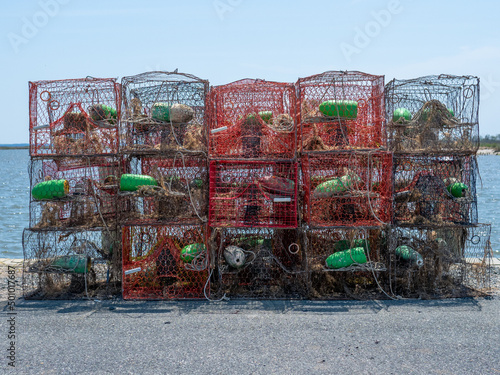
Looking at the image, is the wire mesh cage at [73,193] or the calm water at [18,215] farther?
the calm water at [18,215]

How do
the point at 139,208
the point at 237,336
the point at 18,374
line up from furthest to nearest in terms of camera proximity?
1. the point at 139,208
2. the point at 237,336
3. the point at 18,374

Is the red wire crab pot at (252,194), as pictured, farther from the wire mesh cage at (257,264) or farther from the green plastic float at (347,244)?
the green plastic float at (347,244)

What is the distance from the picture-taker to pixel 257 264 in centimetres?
698

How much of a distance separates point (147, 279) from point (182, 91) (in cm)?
264

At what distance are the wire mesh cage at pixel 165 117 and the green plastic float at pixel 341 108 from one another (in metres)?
1.66

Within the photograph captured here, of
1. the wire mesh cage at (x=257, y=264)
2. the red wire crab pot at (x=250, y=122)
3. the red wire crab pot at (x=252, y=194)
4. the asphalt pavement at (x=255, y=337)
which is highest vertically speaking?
the red wire crab pot at (x=250, y=122)

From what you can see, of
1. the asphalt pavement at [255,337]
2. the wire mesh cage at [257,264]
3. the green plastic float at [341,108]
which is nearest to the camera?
the asphalt pavement at [255,337]

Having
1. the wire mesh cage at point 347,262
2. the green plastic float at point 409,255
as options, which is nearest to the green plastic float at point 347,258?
the wire mesh cage at point 347,262

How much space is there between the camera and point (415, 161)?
23.4 ft

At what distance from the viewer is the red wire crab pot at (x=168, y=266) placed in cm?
653

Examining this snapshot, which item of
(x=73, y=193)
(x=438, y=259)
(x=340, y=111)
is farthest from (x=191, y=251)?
(x=438, y=259)

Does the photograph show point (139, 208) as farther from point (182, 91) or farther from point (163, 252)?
point (182, 91)

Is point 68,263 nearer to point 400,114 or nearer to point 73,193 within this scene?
point 73,193

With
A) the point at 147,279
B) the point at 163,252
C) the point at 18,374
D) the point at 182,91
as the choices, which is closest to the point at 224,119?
the point at 182,91
